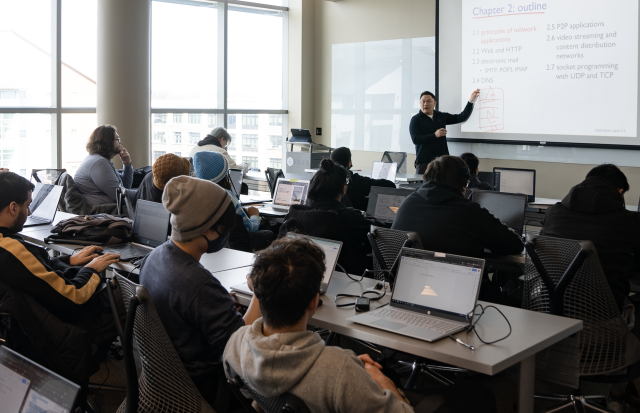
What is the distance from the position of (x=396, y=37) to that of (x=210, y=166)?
5.36 meters

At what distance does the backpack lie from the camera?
3475mm

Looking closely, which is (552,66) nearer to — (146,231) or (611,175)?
(611,175)

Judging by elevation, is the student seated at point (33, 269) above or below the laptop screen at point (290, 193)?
below

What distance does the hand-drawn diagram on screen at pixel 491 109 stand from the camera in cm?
718

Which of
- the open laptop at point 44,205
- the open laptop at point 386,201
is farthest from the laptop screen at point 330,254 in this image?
the open laptop at point 44,205

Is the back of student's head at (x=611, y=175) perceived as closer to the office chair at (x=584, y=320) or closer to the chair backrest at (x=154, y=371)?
the office chair at (x=584, y=320)

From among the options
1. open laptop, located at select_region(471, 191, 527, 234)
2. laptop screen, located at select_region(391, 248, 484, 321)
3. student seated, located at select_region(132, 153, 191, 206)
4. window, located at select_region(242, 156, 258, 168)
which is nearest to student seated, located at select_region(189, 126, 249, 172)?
student seated, located at select_region(132, 153, 191, 206)

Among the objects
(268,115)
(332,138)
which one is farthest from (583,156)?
(268,115)

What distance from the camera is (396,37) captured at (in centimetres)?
869

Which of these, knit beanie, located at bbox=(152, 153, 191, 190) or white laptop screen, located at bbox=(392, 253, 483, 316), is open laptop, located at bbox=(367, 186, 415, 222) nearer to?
knit beanie, located at bbox=(152, 153, 191, 190)

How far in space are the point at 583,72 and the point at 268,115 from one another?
516cm

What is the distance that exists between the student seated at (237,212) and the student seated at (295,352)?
6.88ft

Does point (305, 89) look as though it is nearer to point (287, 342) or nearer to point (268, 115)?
point (268, 115)

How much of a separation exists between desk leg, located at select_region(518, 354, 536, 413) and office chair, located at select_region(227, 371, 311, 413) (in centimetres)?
92
